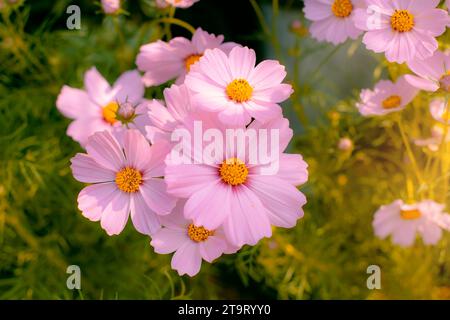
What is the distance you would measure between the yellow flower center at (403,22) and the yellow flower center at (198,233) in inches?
15.0

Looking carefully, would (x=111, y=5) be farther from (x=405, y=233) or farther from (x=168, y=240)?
(x=405, y=233)

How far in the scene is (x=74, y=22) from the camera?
0.93m

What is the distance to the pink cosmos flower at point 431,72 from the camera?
0.74 metres

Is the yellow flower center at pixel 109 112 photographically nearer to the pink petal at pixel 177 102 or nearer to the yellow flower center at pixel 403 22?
the pink petal at pixel 177 102

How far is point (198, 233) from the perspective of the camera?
690mm

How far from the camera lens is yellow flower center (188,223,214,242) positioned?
69 centimetres

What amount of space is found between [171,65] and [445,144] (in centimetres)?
45

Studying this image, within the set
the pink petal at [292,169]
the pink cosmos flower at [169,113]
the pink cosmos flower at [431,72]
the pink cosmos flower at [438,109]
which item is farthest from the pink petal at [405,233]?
the pink cosmos flower at [169,113]

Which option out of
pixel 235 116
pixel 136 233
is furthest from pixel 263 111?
pixel 136 233

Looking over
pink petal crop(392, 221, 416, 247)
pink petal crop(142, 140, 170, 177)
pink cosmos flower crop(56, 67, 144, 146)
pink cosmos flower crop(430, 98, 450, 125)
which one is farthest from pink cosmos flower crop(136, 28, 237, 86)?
pink petal crop(392, 221, 416, 247)

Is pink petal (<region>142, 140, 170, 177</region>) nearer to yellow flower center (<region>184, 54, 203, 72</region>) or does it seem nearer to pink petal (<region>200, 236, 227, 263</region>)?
pink petal (<region>200, 236, 227, 263</region>)

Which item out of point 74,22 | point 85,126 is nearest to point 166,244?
point 85,126

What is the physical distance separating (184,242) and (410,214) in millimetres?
471
